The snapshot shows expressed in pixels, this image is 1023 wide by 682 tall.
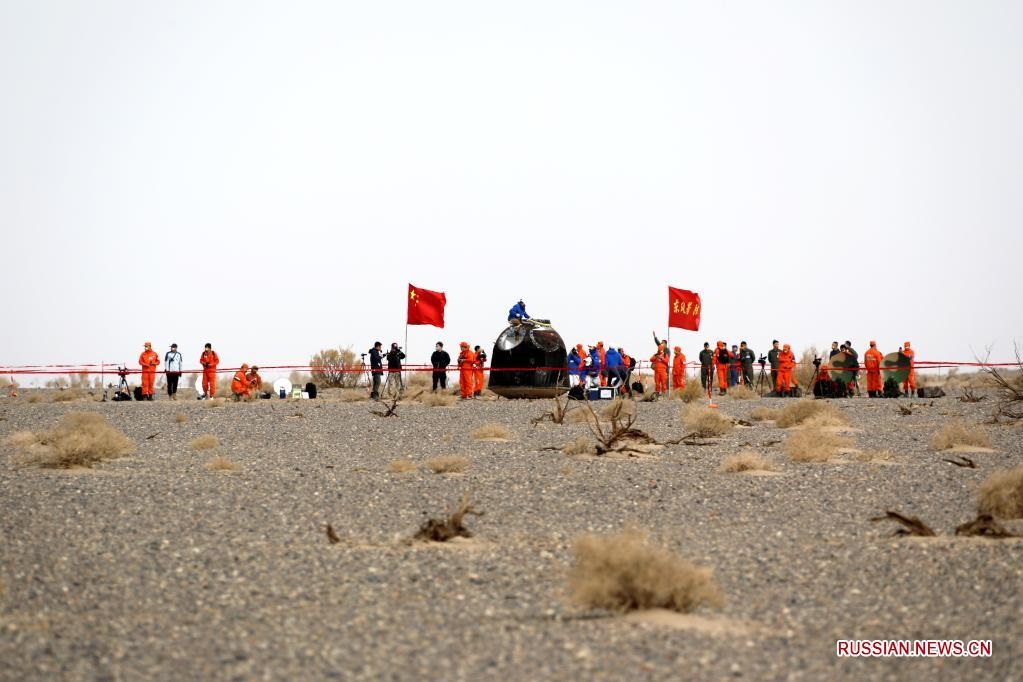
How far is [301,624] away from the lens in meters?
7.22

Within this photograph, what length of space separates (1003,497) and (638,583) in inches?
220

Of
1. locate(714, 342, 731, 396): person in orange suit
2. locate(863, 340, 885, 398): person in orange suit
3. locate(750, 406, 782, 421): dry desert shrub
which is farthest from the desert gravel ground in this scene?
locate(714, 342, 731, 396): person in orange suit

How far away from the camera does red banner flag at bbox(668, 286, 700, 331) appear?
111 feet

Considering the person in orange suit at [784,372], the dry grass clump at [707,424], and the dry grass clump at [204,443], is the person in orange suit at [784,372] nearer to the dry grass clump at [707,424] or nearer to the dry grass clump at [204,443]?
the dry grass clump at [707,424]

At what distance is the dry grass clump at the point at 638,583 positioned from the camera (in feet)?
24.5

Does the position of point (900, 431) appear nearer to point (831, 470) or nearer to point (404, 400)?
point (831, 470)

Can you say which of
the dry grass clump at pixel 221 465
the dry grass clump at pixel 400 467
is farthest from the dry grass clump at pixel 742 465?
the dry grass clump at pixel 221 465

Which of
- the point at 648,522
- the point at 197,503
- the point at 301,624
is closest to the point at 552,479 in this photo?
the point at 648,522

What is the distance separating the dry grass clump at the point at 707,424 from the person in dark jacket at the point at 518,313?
9.25 m

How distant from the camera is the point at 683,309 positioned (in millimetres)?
34000

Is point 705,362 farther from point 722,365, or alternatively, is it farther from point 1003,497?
point 1003,497

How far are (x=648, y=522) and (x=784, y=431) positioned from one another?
11.7 m

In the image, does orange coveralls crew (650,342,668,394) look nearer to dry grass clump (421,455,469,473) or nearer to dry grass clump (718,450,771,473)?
dry grass clump (718,450,771,473)

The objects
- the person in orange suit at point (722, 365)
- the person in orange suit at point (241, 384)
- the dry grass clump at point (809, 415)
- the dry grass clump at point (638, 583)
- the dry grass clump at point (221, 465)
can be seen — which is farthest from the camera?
the person in orange suit at point (722, 365)
